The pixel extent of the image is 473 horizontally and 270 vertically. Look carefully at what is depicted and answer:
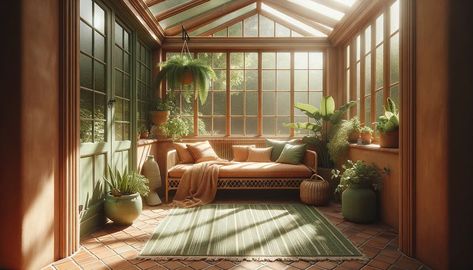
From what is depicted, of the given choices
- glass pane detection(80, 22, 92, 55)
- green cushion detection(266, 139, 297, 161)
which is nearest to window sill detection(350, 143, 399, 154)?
green cushion detection(266, 139, 297, 161)

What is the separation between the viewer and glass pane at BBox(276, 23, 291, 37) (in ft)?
18.1

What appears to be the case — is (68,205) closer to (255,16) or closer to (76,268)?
(76,268)

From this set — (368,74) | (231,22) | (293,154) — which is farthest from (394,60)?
(231,22)

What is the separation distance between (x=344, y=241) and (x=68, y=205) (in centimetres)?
247

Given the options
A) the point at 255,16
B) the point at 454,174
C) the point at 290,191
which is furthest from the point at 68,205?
the point at 255,16

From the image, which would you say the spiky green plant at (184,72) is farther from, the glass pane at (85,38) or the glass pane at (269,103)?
the glass pane at (269,103)

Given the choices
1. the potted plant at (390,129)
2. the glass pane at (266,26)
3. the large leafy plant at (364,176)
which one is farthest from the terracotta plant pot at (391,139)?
the glass pane at (266,26)

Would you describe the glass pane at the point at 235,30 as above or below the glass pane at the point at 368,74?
above

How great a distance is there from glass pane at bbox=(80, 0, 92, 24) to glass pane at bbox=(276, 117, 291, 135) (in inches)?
143

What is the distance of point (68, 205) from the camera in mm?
2400

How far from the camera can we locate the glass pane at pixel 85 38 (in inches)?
116

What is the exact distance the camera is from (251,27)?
5539mm

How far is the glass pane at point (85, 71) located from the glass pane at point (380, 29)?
3.64m

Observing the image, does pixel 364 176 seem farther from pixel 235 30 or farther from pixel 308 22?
pixel 235 30
